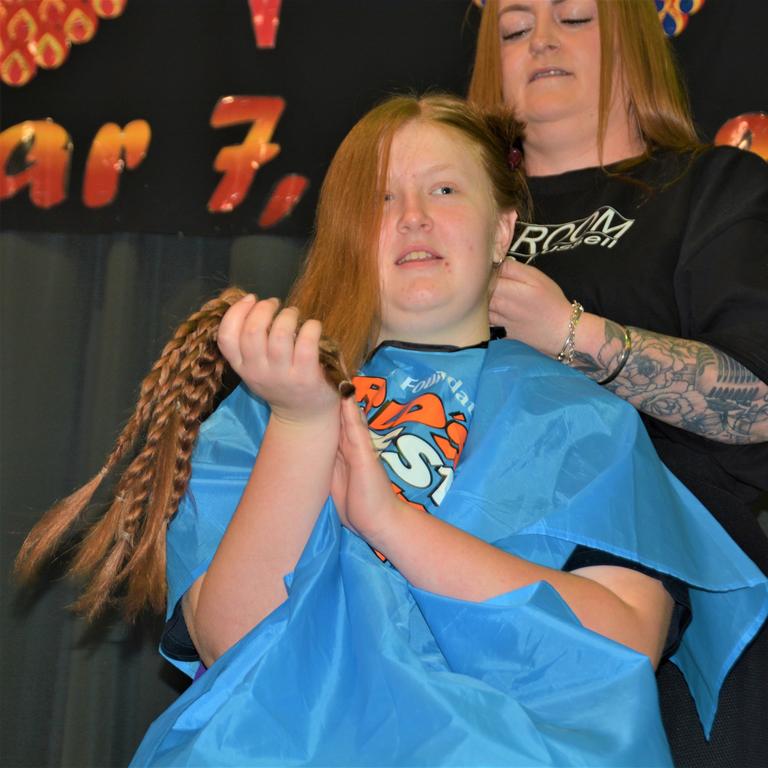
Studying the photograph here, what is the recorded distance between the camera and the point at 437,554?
44.9 inches

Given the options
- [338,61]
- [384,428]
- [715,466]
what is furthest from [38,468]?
[715,466]

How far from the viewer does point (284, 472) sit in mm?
1180

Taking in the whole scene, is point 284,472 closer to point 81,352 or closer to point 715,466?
point 715,466

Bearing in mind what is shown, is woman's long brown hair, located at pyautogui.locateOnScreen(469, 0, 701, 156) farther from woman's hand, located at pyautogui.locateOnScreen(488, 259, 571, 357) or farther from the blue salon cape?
the blue salon cape

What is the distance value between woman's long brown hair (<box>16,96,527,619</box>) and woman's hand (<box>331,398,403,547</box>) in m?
0.06

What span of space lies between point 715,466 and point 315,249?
627 millimetres

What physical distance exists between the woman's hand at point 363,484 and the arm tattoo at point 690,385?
0.50m

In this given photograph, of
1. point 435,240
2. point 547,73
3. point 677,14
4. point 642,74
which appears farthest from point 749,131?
point 435,240

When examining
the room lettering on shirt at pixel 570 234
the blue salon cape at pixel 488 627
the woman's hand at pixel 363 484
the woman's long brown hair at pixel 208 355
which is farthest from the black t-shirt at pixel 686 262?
the woman's hand at pixel 363 484

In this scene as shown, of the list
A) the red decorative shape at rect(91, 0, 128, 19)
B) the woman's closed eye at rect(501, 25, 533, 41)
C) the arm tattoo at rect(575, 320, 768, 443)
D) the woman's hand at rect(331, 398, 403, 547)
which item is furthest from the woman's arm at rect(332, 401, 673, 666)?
the red decorative shape at rect(91, 0, 128, 19)

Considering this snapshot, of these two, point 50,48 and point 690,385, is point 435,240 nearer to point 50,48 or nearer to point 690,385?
point 690,385

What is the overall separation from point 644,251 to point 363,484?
708 mm

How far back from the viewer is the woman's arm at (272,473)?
1.09m

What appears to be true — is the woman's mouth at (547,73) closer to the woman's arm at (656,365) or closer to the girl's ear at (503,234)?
the girl's ear at (503,234)
